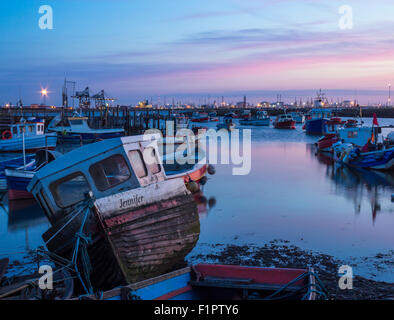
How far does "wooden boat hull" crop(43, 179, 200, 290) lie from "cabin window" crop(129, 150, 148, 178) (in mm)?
393

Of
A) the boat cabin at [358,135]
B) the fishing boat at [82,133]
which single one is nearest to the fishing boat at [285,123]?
the fishing boat at [82,133]

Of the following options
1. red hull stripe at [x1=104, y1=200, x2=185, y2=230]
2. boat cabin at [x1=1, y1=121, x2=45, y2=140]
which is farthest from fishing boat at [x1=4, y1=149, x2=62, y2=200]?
boat cabin at [x1=1, y1=121, x2=45, y2=140]

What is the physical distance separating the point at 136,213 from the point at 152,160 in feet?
4.38

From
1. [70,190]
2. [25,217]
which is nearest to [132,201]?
[70,190]

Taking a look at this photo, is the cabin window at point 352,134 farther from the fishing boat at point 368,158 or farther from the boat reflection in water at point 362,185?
the boat reflection in water at point 362,185

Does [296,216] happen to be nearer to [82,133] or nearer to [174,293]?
[174,293]

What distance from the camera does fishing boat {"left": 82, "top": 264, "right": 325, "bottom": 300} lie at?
6.38 meters

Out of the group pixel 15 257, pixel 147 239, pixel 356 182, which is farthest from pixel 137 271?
pixel 356 182

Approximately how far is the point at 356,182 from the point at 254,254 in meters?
13.5

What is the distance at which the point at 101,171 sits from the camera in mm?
8531

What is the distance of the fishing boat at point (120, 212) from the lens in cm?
766

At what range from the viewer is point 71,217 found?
26.4 feet
